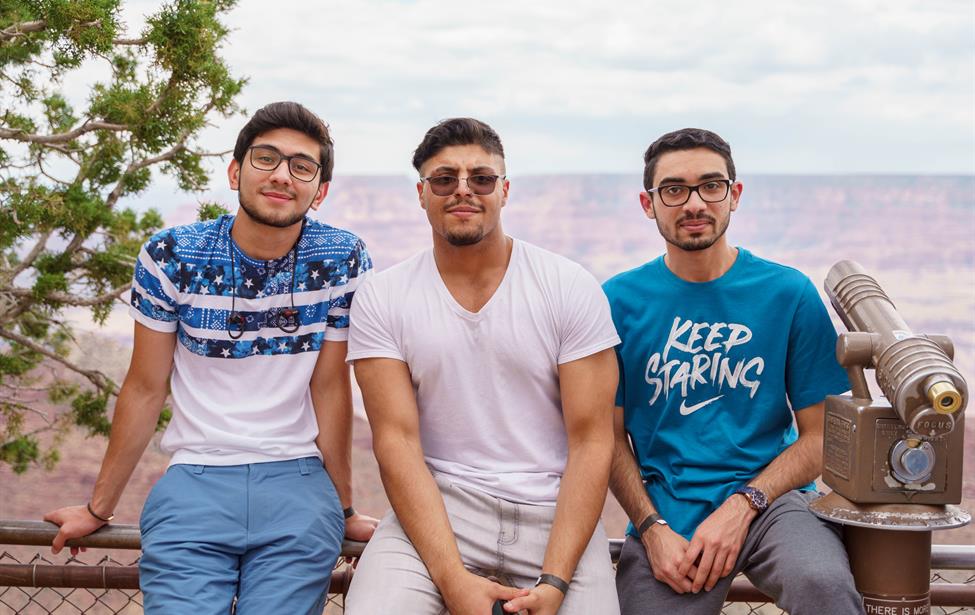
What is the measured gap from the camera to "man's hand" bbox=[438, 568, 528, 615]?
8.82 feet

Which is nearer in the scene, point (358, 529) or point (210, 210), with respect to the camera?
point (358, 529)

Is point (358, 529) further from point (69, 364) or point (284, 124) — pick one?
point (69, 364)

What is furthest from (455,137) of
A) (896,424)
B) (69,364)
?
(69,364)

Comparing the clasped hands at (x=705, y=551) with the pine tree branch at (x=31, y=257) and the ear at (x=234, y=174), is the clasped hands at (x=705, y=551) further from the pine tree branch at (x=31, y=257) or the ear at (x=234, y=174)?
the pine tree branch at (x=31, y=257)

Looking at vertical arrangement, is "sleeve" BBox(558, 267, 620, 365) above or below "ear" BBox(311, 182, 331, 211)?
below

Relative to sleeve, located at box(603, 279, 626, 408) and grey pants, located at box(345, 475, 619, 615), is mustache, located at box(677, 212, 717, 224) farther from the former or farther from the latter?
grey pants, located at box(345, 475, 619, 615)

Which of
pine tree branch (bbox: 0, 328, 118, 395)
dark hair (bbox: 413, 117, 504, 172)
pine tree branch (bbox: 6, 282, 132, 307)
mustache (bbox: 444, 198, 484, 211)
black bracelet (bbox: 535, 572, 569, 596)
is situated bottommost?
pine tree branch (bbox: 0, 328, 118, 395)

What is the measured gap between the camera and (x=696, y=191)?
10.5 ft

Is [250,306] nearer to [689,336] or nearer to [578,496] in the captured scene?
[578,496]

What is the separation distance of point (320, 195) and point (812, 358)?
173cm

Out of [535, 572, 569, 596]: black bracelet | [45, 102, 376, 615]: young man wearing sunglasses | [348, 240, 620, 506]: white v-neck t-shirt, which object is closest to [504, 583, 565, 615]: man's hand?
[535, 572, 569, 596]: black bracelet

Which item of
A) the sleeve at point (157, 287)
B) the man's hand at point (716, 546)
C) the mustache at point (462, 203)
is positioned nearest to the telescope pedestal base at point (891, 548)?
the man's hand at point (716, 546)

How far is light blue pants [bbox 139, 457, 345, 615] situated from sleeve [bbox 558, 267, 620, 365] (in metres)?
0.91

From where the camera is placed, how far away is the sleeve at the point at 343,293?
3.20 m
